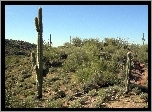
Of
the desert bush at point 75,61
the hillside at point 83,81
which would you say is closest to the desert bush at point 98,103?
the hillside at point 83,81

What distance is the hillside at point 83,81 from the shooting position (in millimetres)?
11555

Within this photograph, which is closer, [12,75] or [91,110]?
[91,110]

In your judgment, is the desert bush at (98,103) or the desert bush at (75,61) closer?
the desert bush at (98,103)

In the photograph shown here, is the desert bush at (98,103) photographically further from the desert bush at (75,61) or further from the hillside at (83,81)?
the desert bush at (75,61)

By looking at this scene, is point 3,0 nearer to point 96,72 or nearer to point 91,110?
point 91,110

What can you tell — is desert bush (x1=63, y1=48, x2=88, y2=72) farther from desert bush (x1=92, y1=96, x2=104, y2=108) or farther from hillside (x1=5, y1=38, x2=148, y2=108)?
desert bush (x1=92, y1=96, x2=104, y2=108)

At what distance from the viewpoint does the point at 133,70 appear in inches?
715

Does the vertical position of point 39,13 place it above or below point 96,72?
above

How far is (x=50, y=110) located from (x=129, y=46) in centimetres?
1600

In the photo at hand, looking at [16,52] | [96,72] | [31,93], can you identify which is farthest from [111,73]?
[16,52]

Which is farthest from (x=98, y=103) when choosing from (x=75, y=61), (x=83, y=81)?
(x=75, y=61)

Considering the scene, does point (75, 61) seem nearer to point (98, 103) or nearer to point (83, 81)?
point (83, 81)

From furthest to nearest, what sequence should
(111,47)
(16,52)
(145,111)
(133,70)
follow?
(16,52), (111,47), (133,70), (145,111)

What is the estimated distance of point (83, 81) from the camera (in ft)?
49.5
